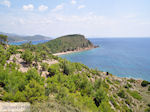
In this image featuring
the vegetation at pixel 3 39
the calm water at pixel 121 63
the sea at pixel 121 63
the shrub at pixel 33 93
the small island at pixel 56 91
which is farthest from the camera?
the calm water at pixel 121 63

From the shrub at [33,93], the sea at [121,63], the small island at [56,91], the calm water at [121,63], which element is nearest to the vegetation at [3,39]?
the small island at [56,91]

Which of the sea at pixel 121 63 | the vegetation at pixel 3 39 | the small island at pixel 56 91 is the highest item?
the vegetation at pixel 3 39

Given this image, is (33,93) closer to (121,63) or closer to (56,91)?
(56,91)

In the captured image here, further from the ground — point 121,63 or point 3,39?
point 3,39

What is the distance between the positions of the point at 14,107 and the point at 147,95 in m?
37.9

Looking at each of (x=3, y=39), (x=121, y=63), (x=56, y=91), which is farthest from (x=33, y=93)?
(x=121, y=63)

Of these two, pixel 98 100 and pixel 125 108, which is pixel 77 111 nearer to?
pixel 98 100

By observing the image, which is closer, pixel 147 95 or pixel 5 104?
pixel 5 104

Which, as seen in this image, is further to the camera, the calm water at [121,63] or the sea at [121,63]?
the calm water at [121,63]

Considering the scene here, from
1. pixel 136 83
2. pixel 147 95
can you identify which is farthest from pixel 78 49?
pixel 147 95

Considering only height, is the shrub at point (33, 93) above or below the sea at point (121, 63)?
above

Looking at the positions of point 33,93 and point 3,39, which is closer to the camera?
point 33,93

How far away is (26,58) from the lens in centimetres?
2653

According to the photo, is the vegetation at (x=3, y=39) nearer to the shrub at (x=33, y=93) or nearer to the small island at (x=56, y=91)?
the small island at (x=56, y=91)
